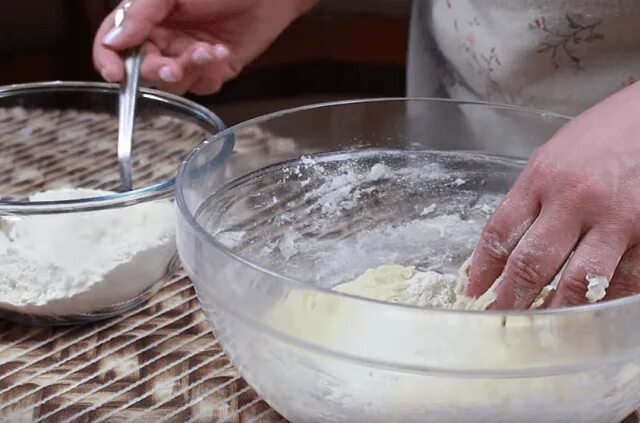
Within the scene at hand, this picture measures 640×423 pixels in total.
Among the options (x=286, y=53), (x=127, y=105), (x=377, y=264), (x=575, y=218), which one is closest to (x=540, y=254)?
(x=575, y=218)

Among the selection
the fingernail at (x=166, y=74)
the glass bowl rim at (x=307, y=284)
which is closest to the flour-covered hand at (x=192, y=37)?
the fingernail at (x=166, y=74)

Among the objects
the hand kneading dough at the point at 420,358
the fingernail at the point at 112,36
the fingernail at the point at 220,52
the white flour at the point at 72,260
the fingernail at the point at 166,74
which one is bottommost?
the white flour at the point at 72,260

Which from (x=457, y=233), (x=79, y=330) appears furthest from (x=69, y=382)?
(x=457, y=233)

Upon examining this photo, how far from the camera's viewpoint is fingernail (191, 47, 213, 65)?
710 mm

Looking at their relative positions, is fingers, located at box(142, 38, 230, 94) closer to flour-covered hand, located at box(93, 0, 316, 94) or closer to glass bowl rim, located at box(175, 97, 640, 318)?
flour-covered hand, located at box(93, 0, 316, 94)

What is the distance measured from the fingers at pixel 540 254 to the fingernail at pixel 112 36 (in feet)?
1.28

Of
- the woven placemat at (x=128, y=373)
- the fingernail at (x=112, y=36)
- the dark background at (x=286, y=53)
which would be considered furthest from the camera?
the dark background at (x=286, y=53)

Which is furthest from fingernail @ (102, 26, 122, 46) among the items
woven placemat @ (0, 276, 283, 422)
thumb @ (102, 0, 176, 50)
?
woven placemat @ (0, 276, 283, 422)

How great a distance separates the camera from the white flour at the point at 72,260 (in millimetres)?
573

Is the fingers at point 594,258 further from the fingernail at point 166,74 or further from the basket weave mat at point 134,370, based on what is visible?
the fingernail at point 166,74

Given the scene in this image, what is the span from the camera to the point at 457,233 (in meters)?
0.64

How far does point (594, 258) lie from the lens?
0.42 metres

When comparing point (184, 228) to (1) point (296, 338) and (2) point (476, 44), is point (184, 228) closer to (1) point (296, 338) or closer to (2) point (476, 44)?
(1) point (296, 338)

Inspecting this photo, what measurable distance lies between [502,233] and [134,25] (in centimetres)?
37
